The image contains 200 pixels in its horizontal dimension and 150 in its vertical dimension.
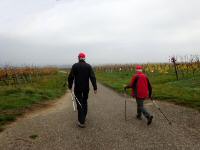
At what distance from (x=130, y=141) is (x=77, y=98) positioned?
9.14 ft

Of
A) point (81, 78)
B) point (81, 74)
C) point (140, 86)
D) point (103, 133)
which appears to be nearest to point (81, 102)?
point (81, 78)

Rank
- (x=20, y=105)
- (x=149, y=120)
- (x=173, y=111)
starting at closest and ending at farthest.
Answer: (x=149, y=120) < (x=173, y=111) < (x=20, y=105)

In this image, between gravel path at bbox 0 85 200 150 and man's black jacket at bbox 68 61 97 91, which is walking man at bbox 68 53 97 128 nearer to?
man's black jacket at bbox 68 61 97 91

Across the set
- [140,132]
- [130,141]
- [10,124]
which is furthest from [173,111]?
[10,124]

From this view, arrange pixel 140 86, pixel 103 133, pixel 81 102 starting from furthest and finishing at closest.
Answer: pixel 140 86 → pixel 81 102 → pixel 103 133

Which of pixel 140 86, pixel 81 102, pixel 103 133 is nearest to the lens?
pixel 103 133

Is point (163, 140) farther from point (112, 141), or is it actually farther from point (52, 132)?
point (52, 132)

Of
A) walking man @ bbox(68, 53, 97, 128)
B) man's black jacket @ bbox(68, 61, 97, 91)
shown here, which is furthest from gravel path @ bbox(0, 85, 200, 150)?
man's black jacket @ bbox(68, 61, 97, 91)

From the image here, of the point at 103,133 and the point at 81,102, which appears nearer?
the point at 103,133

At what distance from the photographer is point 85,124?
31.0 feet

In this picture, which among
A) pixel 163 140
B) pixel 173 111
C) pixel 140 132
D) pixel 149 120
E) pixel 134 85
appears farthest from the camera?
pixel 173 111

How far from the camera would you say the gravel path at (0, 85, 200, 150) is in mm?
6980

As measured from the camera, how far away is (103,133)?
8148mm

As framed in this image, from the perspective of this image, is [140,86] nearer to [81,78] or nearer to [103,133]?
[81,78]
